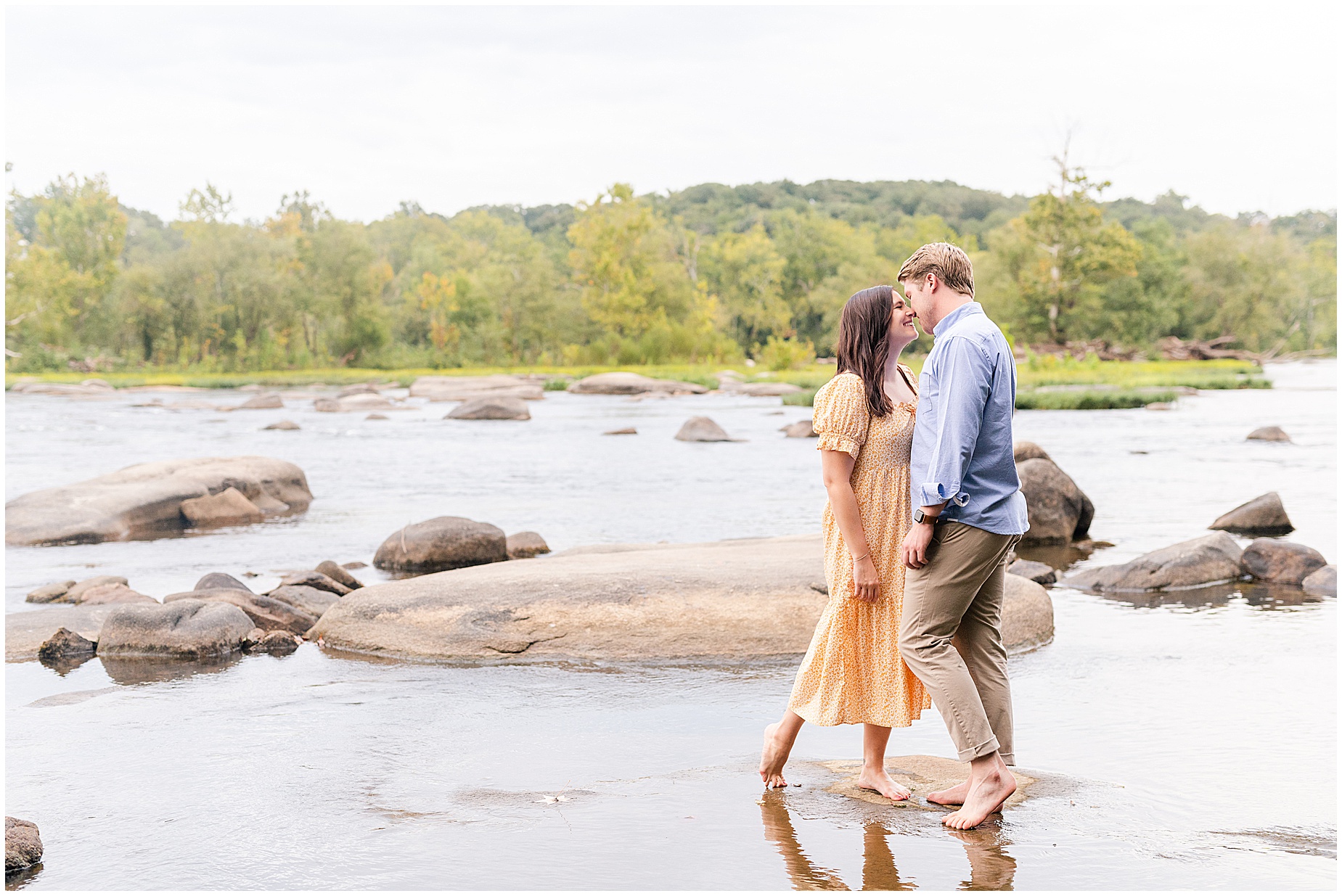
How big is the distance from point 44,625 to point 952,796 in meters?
6.63

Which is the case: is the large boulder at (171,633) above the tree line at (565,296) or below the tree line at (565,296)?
below

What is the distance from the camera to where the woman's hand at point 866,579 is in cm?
471

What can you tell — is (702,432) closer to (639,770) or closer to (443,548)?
(443,548)

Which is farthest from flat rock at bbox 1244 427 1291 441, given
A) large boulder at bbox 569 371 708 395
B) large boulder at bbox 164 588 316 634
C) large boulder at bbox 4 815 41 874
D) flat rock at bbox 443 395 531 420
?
large boulder at bbox 569 371 708 395

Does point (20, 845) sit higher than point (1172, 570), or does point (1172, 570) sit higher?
point (20, 845)

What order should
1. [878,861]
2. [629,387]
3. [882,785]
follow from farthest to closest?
1. [629,387]
2. [882,785]
3. [878,861]

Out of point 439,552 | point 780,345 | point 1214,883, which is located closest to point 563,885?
point 1214,883

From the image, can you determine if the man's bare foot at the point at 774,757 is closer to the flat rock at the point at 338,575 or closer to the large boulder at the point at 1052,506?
the flat rock at the point at 338,575

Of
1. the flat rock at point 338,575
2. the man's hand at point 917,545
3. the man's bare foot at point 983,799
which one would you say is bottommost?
the flat rock at point 338,575

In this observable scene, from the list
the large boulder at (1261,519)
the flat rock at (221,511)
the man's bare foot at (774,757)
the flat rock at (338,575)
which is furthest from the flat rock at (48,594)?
the large boulder at (1261,519)

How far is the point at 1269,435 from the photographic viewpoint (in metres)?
26.9

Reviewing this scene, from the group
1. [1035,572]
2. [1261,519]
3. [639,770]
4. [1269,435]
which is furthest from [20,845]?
[1269,435]

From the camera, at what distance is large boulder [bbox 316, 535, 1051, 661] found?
307 inches

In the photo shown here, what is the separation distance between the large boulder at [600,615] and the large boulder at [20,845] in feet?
11.5
